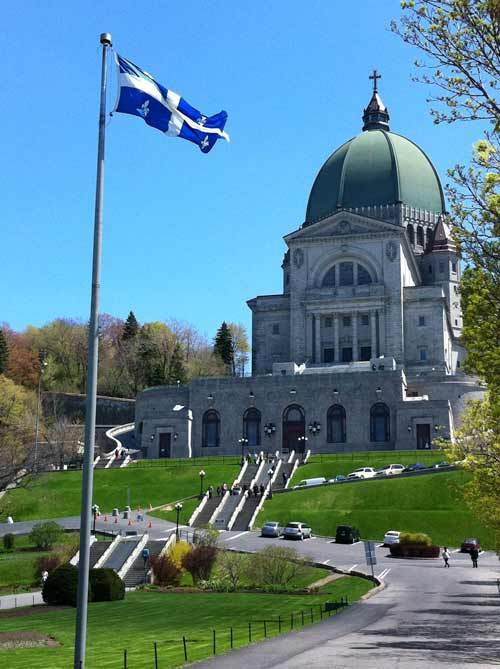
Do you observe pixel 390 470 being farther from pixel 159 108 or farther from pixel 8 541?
pixel 159 108

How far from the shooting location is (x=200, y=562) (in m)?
43.9

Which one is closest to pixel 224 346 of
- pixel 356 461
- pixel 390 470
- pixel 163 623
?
pixel 356 461

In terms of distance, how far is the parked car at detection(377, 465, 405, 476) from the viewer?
67656mm

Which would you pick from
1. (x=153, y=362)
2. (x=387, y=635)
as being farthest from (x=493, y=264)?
(x=153, y=362)

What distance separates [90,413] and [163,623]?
51.2 feet

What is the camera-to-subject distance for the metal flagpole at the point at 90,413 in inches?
651

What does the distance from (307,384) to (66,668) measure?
65498 millimetres

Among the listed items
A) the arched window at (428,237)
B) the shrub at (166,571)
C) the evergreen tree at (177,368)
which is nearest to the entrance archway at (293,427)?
the evergreen tree at (177,368)

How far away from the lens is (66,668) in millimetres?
22062

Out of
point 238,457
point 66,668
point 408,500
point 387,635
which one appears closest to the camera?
point 66,668

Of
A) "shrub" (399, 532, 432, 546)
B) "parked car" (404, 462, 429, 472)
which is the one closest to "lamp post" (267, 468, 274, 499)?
"parked car" (404, 462, 429, 472)

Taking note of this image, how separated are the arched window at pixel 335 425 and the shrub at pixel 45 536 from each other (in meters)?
36.3

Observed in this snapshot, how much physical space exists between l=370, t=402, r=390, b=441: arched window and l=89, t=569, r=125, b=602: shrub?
158 ft

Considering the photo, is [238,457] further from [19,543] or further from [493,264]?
[493,264]
